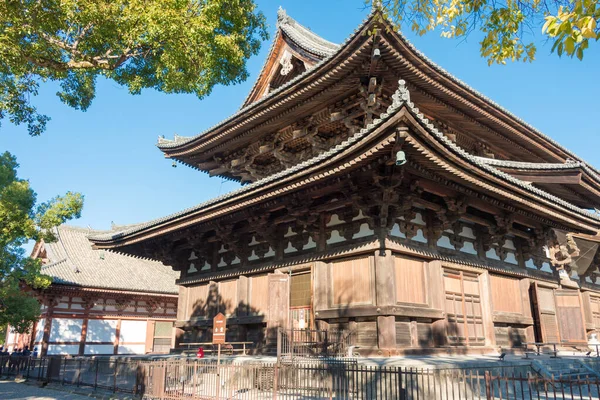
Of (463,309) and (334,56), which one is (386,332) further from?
(334,56)

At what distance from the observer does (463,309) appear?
13570mm

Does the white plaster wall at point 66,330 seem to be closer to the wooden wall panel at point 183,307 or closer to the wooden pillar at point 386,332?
the wooden wall panel at point 183,307

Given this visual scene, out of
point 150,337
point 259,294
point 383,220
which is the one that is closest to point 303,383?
point 383,220

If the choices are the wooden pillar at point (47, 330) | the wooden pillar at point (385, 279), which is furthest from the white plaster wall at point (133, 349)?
the wooden pillar at point (385, 279)

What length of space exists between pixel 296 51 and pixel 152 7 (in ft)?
29.5

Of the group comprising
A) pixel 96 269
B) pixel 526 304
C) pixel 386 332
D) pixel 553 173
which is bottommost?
pixel 386 332

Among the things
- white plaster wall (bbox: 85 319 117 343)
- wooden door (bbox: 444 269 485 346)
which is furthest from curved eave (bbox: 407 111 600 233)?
white plaster wall (bbox: 85 319 117 343)

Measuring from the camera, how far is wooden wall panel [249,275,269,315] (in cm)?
1523

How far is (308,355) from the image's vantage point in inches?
476

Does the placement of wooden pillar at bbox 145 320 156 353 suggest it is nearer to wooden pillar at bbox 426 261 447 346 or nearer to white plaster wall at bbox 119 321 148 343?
white plaster wall at bbox 119 321 148 343

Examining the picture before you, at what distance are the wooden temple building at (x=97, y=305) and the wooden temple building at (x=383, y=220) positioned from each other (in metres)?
12.4

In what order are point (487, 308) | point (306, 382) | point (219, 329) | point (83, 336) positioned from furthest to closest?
point (83, 336) < point (487, 308) < point (219, 329) < point (306, 382)

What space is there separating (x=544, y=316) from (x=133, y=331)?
25.8m

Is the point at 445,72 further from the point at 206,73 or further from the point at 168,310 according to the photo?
the point at 168,310
